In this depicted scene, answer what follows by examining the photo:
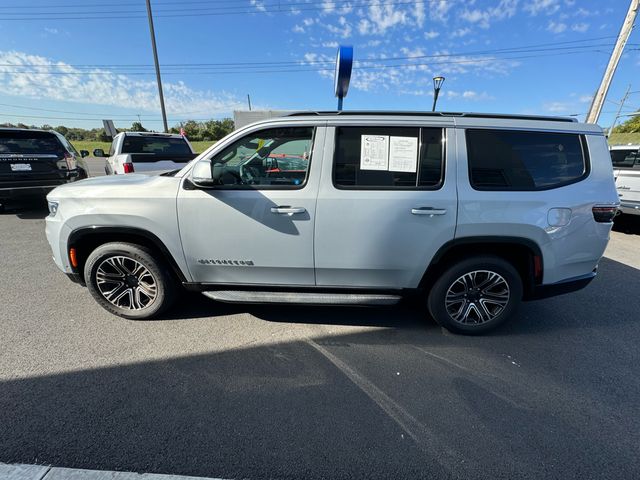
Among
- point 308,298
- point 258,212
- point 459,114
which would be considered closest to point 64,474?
point 308,298

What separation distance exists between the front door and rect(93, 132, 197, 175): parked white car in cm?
432

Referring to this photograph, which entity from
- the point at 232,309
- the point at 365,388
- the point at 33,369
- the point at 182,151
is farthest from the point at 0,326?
the point at 182,151

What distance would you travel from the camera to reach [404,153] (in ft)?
8.49

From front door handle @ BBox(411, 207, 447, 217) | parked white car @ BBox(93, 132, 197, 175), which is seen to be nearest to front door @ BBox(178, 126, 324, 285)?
front door handle @ BBox(411, 207, 447, 217)

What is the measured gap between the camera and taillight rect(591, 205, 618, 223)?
2570 millimetres

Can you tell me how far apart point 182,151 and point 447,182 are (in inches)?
278

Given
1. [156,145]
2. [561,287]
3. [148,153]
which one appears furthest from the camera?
[156,145]

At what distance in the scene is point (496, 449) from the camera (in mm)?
1805

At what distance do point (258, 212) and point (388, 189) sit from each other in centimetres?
113

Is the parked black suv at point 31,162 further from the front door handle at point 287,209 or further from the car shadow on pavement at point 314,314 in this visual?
the front door handle at point 287,209

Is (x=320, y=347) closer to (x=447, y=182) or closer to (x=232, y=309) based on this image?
(x=232, y=309)

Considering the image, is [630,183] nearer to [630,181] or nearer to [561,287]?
[630,181]

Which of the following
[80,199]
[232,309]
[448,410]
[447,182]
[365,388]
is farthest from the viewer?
[232,309]

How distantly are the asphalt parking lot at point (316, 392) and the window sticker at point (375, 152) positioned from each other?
5.12 feet
